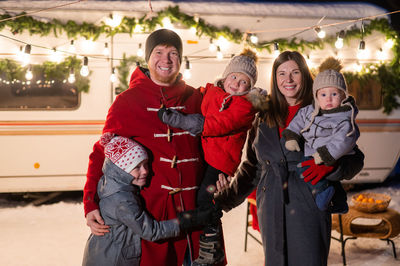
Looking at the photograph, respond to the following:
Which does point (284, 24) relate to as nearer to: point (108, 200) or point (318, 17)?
point (318, 17)

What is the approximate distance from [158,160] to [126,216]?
43 centimetres

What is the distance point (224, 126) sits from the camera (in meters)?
2.21

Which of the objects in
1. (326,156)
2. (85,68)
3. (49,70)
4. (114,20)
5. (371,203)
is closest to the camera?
(326,156)

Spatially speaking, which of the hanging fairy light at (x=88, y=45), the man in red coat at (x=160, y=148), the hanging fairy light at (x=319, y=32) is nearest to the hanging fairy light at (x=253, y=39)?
the hanging fairy light at (x=319, y=32)

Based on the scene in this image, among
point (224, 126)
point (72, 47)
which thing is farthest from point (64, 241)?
point (224, 126)

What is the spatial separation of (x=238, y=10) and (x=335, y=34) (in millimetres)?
2044

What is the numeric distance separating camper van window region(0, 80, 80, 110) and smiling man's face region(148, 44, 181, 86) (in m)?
4.14

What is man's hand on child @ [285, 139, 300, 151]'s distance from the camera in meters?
2.03

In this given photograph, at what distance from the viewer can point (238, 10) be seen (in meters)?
6.25

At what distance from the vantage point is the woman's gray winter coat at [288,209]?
203 centimetres

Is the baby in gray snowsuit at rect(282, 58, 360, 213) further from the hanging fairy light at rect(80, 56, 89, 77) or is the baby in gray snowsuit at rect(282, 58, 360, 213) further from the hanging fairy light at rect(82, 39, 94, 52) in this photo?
the hanging fairy light at rect(82, 39, 94, 52)

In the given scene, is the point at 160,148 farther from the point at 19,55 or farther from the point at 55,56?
the point at 19,55

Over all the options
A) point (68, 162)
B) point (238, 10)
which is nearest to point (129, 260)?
point (68, 162)

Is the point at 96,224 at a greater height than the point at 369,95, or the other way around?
the point at 369,95
